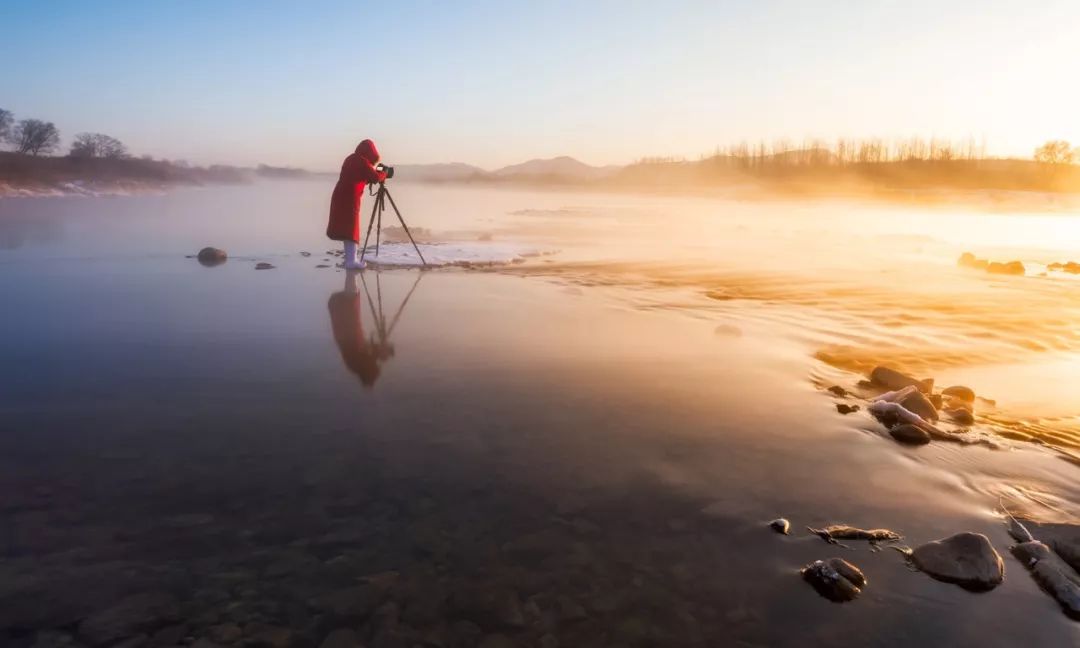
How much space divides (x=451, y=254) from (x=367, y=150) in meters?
4.99

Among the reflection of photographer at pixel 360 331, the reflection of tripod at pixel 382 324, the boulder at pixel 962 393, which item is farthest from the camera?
the reflection of tripod at pixel 382 324

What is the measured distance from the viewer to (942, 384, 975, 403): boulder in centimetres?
689

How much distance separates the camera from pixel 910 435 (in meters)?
5.95

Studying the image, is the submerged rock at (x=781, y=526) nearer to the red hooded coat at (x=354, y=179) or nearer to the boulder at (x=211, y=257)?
the red hooded coat at (x=354, y=179)

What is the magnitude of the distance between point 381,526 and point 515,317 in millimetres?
6978

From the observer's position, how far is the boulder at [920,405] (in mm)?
6418

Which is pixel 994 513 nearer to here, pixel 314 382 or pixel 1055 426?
pixel 1055 426

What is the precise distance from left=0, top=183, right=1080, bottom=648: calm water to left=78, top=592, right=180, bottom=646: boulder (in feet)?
0.05

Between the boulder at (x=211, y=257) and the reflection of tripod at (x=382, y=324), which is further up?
the boulder at (x=211, y=257)

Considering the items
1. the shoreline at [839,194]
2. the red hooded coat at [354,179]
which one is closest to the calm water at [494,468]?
the red hooded coat at [354,179]

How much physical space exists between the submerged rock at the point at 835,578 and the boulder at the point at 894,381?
389 centimetres

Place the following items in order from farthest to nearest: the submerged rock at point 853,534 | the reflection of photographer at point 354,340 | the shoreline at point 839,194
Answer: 1. the shoreline at point 839,194
2. the reflection of photographer at point 354,340
3. the submerged rock at point 853,534

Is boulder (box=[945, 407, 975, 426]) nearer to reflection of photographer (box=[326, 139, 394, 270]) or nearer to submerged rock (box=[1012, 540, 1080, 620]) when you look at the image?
submerged rock (box=[1012, 540, 1080, 620])

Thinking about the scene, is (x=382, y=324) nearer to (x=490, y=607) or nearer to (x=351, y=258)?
(x=351, y=258)
